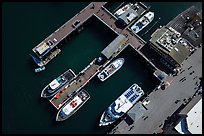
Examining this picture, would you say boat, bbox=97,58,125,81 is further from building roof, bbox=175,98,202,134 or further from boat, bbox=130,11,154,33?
building roof, bbox=175,98,202,134

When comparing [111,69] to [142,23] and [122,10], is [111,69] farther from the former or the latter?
[122,10]

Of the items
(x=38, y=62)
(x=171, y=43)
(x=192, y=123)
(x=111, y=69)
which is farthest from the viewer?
(x=38, y=62)

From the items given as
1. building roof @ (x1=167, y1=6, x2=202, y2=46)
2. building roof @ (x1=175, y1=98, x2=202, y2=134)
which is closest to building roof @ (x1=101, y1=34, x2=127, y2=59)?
building roof @ (x1=167, y1=6, x2=202, y2=46)

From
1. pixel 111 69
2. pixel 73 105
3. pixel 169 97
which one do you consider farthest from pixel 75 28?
pixel 169 97

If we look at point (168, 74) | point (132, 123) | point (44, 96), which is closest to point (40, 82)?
point (44, 96)

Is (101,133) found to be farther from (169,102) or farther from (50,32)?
(50,32)

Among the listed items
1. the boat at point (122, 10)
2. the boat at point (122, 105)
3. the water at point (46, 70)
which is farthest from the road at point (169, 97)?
the boat at point (122, 10)
